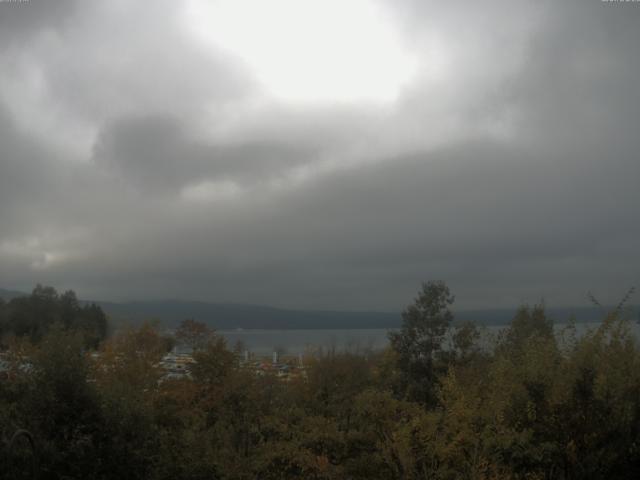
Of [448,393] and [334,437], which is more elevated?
[448,393]

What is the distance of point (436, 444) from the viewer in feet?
58.7

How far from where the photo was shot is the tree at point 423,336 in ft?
117

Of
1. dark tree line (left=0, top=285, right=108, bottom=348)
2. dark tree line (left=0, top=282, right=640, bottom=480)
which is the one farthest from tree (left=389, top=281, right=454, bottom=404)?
dark tree line (left=0, top=285, right=108, bottom=348)

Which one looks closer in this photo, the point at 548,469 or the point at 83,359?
the point at 548,469

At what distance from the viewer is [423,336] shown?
118 ft

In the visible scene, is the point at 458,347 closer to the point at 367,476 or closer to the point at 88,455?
the point at 367,476

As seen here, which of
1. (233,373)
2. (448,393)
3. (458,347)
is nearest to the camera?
(448,393)

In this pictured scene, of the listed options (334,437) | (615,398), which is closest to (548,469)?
(615,398)

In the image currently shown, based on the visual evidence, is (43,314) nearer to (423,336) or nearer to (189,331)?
(189,331)

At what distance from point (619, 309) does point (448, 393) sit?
236 inches

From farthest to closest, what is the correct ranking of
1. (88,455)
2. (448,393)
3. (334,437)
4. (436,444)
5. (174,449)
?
(334,437) → (174,449) → (448,393) → (436,444) → (88,455)

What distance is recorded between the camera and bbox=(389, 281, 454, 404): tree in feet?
117

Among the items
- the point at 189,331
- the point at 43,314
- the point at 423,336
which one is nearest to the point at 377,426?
the point at 423,336

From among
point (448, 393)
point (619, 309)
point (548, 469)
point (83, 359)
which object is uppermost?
point (619, 309)
